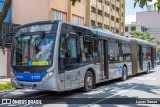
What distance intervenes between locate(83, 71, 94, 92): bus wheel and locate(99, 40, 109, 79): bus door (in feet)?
4.83

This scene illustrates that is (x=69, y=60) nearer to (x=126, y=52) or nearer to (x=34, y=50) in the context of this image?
(x=34, y=50)

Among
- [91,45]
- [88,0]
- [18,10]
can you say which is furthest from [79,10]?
[91,45]

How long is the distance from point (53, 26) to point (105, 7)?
1727 inches

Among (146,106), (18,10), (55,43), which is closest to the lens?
(146,106)

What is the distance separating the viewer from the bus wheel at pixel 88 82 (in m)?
13.1

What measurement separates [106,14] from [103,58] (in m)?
40.3

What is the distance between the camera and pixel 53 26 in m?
11.3

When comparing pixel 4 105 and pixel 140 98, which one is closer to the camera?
pixel 4 105

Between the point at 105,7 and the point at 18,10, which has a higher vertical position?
the point at 105,7

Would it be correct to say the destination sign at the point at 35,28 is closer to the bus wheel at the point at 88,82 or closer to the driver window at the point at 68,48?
the driver window at the point at 68,48

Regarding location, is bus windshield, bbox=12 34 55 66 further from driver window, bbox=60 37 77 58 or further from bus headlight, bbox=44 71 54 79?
driver window, bbox=60 37 77 58

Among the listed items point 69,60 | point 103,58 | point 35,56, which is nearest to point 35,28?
point 35,56

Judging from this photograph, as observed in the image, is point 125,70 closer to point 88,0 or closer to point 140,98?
point 140,98

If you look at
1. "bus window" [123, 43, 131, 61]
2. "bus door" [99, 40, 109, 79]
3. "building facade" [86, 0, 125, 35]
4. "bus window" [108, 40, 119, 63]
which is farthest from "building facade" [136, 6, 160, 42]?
"bus door" [99, 40, 109, 79]
